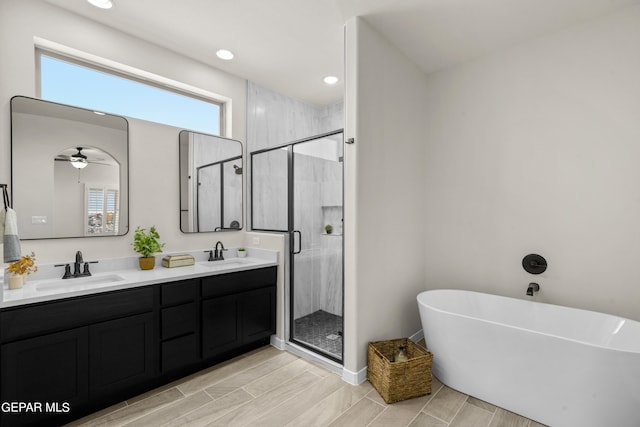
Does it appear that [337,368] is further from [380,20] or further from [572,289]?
[380,20]

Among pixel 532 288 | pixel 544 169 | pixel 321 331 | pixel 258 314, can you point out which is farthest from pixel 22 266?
pixel 544 169

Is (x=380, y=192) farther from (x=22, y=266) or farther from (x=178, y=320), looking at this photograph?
(x=22, y=266)

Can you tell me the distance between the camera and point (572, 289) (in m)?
2.49

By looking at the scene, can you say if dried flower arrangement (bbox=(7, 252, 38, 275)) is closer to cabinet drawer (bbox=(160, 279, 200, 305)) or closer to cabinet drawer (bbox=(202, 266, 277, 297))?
cabinet drawer (bbox=(160, 279, 200, 305))

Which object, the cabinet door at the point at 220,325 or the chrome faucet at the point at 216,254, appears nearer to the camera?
the cabinet door at the point at 220,325

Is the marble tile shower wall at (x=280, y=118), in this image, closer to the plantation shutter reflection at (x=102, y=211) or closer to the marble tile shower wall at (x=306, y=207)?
the marble tile shower wall at (x=306, y=207)

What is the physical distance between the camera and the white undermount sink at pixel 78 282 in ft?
6.58

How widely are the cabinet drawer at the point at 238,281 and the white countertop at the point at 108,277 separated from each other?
0.16ft

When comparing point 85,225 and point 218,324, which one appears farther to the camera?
point 218,324

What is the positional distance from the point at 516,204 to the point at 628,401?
155 centimetres

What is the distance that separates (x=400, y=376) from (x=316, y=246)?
1428 mm

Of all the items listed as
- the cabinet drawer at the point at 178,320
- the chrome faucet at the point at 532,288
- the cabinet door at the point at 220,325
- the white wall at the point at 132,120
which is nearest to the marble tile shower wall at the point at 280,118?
the white wall at the point at 132,120

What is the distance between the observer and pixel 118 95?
2.61 meters

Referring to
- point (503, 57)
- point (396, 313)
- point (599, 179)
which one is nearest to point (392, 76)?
point (503, 57)
